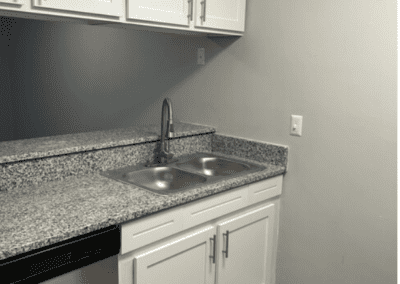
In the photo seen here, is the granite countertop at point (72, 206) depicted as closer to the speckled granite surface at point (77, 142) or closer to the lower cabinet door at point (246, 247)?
A: the speckled granite surface at point (77, 142)

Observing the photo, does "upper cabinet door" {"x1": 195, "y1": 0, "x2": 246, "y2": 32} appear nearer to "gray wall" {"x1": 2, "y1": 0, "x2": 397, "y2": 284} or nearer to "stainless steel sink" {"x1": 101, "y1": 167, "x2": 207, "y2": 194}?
"gray wall" {"x1": 2, "y1": 0, "x2": 397, "y2": 284}

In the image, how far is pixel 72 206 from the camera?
4.57 feet

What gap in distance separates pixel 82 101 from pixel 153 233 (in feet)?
7.43

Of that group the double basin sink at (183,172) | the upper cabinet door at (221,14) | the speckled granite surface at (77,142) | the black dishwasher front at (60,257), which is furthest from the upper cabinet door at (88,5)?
the black dishwasher front at (60,257)

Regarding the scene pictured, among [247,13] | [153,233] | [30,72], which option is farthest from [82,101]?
[153,233]

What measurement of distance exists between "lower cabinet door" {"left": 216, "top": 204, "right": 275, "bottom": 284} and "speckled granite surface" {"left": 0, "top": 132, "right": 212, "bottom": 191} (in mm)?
568

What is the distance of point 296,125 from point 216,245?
2.45 feet

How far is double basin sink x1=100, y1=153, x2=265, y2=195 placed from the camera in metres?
1.84

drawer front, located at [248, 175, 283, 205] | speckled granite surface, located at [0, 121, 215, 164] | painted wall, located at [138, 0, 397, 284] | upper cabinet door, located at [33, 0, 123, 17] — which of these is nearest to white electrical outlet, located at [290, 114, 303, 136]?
painted wall, located at [138, 0, 397, 284]

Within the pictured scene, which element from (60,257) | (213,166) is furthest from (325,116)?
(60,257)

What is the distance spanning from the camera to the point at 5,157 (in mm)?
1514

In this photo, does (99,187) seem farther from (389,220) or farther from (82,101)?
(82,101)

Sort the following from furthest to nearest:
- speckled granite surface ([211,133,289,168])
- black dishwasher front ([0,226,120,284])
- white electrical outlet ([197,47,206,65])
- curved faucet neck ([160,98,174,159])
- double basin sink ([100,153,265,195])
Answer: white electrical outlet ([197,47,206,65]), speckled granite surface ([211,133,289,168]), curved faucet neck ([160,98,174,159]), double basin sink ([100,153,265,195]), black dishwasher front ([0,226,120,284])

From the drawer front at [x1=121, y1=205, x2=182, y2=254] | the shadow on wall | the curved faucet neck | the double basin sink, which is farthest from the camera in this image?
the shadow on wall
